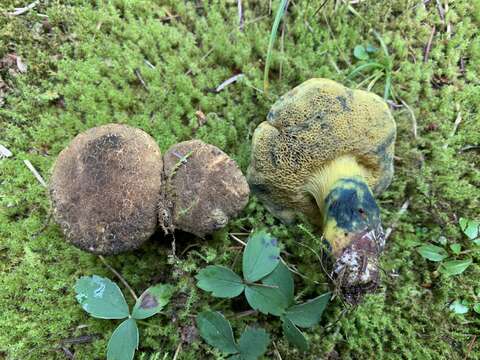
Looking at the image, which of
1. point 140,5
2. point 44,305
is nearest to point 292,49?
point 140,5

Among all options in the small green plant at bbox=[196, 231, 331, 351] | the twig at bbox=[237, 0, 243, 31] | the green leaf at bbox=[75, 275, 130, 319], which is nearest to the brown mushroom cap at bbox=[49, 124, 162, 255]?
the green leaf at bbox=[75, 275, 130, 319]

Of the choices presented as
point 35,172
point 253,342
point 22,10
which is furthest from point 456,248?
point 22,10

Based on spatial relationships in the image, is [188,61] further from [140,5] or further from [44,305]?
[44,305]

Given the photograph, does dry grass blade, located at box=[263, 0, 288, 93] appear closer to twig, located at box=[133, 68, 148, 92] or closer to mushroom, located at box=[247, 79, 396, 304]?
mushroom, located at box=[247, 79, 396, 304]

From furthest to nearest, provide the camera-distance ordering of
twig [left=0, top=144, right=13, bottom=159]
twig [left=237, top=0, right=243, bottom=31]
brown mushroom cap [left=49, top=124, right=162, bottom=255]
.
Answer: twig [left=237, top=0, right=243, bottom=31]
twig [left=0, top=144, right=13, bottom=159]
brown mushroom cap [left=49, top=124, right=162, bottom=255]

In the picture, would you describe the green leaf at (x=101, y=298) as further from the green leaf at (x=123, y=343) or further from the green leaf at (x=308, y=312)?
the green leaf at (x=308, y=312)

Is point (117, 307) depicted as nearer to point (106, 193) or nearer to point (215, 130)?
point (106, 193)
